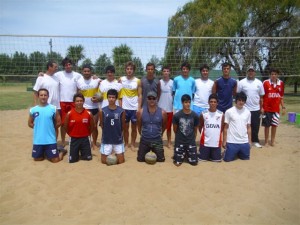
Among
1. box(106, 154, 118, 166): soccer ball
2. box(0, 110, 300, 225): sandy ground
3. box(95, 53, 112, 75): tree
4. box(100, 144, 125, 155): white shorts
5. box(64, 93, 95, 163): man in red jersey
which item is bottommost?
box(0, 110, 300, 225): sandy ground

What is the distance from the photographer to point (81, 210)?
3559 mm

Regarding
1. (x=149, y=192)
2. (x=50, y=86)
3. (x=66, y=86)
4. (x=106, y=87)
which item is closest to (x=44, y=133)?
(x=50, y=86)

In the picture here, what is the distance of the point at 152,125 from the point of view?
547 centimetres

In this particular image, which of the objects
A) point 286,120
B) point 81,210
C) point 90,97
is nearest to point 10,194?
point 81,210

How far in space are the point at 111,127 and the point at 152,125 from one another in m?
0.72

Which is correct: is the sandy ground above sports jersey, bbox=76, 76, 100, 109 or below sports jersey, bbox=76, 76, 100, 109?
below

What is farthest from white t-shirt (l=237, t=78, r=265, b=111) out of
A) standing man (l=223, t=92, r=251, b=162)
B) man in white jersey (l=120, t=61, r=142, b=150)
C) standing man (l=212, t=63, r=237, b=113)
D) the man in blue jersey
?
the man in blue jersey

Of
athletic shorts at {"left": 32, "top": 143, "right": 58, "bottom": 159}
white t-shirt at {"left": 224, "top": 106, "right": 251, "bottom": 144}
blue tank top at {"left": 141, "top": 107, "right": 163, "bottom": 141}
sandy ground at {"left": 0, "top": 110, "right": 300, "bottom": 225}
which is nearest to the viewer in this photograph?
sandy ground at {"left": 0, "top": 110, "right": 300, "bottom": 225}

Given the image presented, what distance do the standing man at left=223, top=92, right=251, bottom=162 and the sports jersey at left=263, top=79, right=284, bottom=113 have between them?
47.1 inches

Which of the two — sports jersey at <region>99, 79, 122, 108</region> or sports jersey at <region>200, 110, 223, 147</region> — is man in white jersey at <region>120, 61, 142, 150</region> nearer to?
sports jersey at <region>99, 79, 122, 108</region>

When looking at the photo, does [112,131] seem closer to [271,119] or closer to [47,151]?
[47,151]

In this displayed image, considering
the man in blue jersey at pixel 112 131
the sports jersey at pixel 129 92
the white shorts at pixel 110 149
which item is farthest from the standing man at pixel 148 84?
the white shorts at pixel 110 149

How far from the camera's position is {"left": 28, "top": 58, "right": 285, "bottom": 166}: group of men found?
17.6ft

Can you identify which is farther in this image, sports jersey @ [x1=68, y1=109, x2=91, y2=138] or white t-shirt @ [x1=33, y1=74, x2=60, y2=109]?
white t-shirt @ [x1=33, y1=74, x2=60, y2=109]
